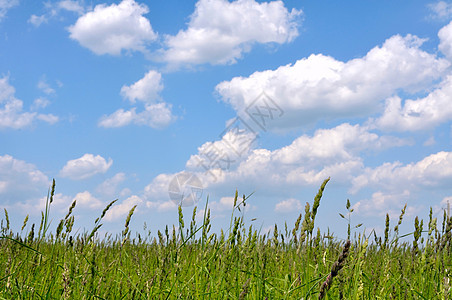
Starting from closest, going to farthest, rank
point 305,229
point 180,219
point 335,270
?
point 335,270, point 305,229, point 180,219

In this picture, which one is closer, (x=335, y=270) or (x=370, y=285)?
(x=335, y=270)

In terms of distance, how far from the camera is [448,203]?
2807 mm

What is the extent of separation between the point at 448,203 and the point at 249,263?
4.88ft

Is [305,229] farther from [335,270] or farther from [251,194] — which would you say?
[335,270]

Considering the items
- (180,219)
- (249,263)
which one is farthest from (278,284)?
(180,219)

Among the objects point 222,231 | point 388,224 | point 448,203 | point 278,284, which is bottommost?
point 278,284

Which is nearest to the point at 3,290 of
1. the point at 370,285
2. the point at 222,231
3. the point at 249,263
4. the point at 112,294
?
the point at 112,294

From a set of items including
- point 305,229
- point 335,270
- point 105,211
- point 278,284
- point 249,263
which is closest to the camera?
point 335,270

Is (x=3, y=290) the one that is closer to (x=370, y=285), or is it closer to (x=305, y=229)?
(x=305, y=229)

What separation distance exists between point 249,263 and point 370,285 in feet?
2.85

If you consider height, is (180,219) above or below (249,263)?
above

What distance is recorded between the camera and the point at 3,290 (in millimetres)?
2488

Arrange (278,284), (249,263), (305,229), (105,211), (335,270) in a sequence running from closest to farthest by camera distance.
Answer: (335,270), (305,229), (105,211), (249,263), (278,284)

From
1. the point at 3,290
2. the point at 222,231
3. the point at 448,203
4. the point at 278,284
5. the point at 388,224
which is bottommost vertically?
the point at 3,290
